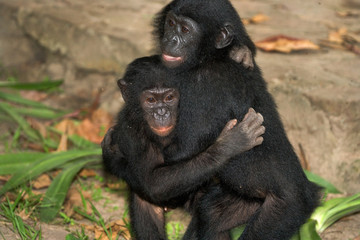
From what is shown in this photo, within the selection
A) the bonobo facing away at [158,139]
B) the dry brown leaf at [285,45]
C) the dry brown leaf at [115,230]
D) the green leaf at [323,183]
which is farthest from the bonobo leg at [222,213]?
the dry brown leaf at [285,45]

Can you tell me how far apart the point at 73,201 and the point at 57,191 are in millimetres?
238

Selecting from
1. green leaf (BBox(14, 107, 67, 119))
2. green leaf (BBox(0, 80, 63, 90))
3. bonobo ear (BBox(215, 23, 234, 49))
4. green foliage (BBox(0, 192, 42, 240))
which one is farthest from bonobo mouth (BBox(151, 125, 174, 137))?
green leaf (BBox(0, 80, 63, 90))

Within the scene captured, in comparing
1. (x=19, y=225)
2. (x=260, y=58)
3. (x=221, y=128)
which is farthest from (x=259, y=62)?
(x=19, y=225)

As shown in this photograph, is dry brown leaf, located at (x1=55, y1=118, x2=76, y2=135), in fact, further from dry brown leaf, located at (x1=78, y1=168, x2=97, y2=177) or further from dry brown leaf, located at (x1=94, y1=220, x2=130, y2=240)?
dry brown leaf, located at (x1=94, y1=220, x2=130, y2=240)

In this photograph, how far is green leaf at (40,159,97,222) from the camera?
5.82 metres

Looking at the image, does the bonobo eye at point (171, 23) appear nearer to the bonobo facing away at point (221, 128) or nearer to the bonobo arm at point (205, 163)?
the bonobo facing away at point (221, 128)

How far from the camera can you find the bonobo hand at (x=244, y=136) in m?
4.77

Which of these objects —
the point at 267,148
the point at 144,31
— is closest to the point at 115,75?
the point at 144,31

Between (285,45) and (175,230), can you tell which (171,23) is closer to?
(175,230)

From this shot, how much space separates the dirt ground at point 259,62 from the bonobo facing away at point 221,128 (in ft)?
2.98

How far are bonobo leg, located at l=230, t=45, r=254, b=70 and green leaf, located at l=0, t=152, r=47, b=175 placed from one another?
2.59 m

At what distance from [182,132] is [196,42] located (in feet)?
2.59

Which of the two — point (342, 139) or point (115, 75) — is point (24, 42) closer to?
point (115, 75)

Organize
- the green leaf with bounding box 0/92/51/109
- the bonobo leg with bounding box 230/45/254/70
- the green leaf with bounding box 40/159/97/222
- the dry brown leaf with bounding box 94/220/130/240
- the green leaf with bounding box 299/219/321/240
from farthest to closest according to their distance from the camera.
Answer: the green leaf with bounding box 0/92/51/109 → the green leaf with bounding box 40/159/97/222 → the dry brown leaf with bounding box 94/220/130/240 → the bonobo leg with bounding box 230/45/254/70 → the green leaf with bounding box 299/219/321/240
